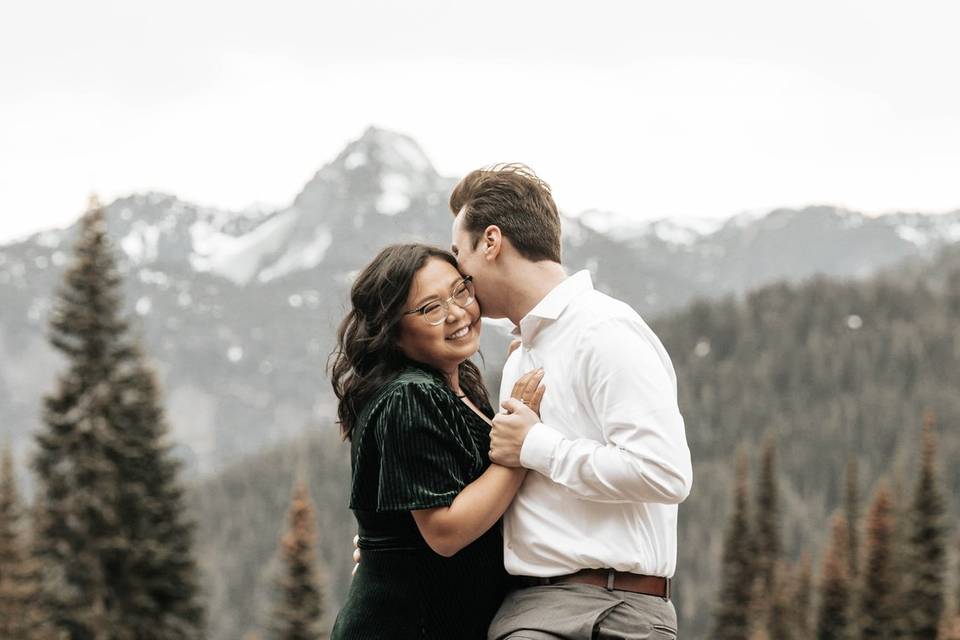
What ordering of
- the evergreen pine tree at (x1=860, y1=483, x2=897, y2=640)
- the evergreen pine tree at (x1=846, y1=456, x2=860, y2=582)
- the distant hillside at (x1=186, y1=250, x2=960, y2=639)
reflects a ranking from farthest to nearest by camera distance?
1. the distant hillside at (x1=186, y1=250, x2=960, y2=639)
2. the evergreen pine tree at (x1=846, y1=456, x2=860, y2=582)
3. the evergreen pine tree at (x1=860, y1=483, x2=897, y2=640)

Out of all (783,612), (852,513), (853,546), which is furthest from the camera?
(852,513)

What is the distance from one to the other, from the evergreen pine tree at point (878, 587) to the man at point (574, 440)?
170ft

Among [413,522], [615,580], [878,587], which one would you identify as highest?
[413,522]

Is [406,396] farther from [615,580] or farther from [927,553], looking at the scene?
[927,553]

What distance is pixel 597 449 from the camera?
516 cm

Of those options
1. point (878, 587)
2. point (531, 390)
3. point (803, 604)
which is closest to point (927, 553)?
point (878, 587)

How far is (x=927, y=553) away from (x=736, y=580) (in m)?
16.4

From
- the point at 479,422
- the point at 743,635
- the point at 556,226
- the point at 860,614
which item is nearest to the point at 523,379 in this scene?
the point at 479,422

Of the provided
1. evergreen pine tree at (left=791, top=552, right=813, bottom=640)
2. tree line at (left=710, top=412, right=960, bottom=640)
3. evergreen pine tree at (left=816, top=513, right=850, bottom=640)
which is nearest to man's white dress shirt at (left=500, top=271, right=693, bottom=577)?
tree line at (left=710, top=412, right=960, bottom=640)

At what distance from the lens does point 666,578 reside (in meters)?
5.54

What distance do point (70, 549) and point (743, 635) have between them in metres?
49.0

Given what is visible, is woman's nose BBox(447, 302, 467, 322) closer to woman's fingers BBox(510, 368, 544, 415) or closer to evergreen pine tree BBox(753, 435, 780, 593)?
woman's fingers BBox(510, 368, 544, 415)

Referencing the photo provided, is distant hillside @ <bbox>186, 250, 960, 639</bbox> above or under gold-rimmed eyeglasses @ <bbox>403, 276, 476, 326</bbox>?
under

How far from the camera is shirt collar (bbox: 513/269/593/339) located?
557cm
